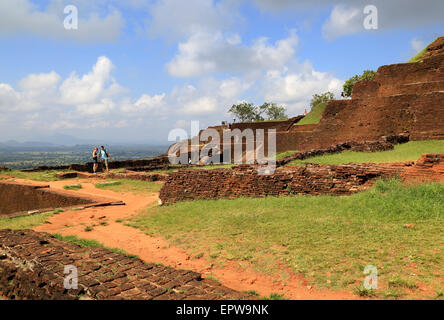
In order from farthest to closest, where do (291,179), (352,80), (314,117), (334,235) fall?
(352,80)
(314,117)
(291,179)
(334,235)

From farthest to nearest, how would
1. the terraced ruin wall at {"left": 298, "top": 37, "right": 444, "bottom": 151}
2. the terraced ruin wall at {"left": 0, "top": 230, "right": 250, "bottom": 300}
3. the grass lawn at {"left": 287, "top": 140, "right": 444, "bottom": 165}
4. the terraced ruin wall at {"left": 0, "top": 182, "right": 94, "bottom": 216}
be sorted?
1. the terraced ruin wall at {"left": 298, "top": 37, "right": 444, "bottom": 151}
2. the grass lawn at {"left": 287, "top": 140, "right": 444, "bottom": 165}
3. the terraced ruin wall at {"left": 0, "top": 182, "right": 94, "bottom": 216}
4. the terraced ruin wall at {"left": 0, "top": 230, "right": 250, "bottom": 300}

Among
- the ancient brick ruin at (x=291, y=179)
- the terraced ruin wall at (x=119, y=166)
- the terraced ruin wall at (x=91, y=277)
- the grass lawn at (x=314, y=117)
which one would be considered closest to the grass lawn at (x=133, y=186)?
the ancient brick ruin at (x=291, y=179)

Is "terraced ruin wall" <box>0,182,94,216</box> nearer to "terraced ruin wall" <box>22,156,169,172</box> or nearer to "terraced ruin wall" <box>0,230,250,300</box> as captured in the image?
"terraced ruin wall" <box>0,230,250,300</box>

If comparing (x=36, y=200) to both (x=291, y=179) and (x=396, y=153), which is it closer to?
(x=291, y=179)

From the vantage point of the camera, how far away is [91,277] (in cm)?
364

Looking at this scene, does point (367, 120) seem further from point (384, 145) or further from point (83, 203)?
point (83, 203)

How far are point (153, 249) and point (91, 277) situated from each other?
2.11 meters

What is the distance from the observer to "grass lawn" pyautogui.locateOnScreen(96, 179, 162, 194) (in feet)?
43.9

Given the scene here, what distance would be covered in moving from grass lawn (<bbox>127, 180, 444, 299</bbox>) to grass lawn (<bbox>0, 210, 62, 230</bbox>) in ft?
8.20

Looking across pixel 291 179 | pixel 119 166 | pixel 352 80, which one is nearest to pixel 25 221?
pixel 291 179

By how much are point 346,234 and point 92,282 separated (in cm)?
379

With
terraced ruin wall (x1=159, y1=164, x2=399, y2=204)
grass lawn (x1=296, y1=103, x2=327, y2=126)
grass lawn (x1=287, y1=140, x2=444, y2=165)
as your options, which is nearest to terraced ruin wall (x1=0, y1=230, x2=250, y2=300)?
terraced ruin wall (x1=159, y1=164, x2=399, y2=204)
